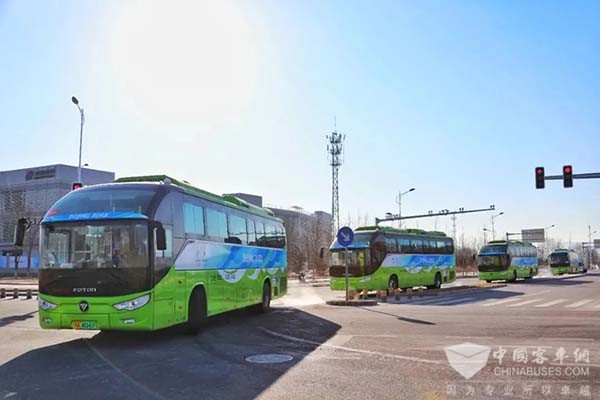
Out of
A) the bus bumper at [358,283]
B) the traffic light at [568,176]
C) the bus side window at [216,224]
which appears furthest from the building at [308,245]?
the bus side window at [216,224]

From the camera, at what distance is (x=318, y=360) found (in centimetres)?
945

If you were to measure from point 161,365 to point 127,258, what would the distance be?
2.58 m

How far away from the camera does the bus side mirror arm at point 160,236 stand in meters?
11.0

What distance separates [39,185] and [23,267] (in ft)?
65.9

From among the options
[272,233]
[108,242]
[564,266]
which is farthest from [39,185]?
[108,242]

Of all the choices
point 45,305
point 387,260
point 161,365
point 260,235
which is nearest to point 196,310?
point 45,305

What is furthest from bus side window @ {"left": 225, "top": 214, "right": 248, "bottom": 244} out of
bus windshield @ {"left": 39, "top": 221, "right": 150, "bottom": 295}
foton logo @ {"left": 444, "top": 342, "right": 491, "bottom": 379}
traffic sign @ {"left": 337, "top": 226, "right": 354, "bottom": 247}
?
foton logo @ {"left": 444, "top": 342, "right": 491, "bottom": 379}

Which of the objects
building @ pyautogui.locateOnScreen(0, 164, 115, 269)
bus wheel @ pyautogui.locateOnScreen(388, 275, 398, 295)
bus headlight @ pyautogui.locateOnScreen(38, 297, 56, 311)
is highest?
building @ pyautogui.locateOnScreen(0, 164, 115, 269)

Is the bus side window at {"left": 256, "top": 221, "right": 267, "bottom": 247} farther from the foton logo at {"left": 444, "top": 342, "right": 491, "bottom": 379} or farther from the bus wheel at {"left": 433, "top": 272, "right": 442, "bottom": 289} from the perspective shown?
the bus wheel at {"left": 433, "top": 272, "right": 442, "bottom": 289}

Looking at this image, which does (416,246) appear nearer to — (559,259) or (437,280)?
(437,280)

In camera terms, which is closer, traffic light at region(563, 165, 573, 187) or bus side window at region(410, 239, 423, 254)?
traffic light at region(563, 165, 573, 187)

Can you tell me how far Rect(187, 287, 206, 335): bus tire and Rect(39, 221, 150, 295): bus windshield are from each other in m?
2.15

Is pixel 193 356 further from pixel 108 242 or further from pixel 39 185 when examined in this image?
pixel 39 185

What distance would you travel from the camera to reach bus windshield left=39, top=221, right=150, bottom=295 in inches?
424
